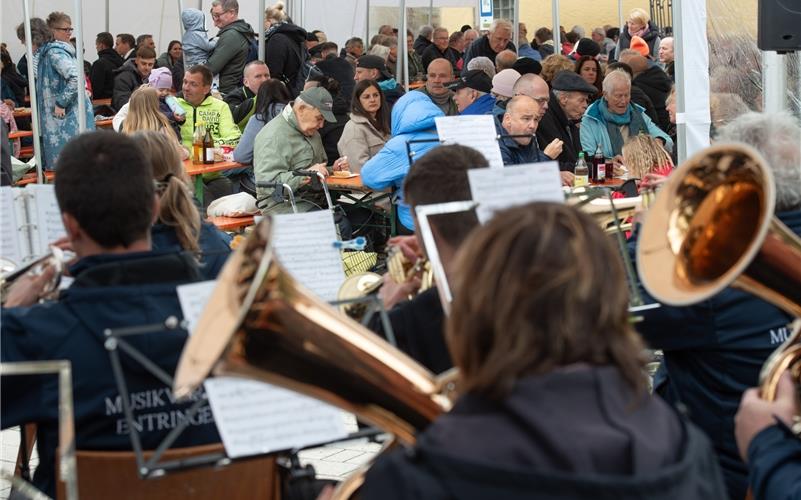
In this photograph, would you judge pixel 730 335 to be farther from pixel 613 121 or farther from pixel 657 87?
pixel 657 87

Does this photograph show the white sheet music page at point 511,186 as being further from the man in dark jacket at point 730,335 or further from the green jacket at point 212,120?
the green jacket at point 212,120

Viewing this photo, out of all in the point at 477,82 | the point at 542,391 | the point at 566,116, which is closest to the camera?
the point at 542,391

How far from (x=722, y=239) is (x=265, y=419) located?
95 centimetres

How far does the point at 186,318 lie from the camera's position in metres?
2.27

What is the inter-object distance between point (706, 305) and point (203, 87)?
6140mm

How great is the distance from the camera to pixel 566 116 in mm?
8070

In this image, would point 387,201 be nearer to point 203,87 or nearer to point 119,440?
point 203,87

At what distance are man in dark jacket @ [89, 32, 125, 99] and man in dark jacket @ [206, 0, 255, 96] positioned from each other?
2289 millimetres

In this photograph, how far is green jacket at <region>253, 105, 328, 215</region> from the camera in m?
7.07

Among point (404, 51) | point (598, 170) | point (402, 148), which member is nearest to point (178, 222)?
point (402, 148)

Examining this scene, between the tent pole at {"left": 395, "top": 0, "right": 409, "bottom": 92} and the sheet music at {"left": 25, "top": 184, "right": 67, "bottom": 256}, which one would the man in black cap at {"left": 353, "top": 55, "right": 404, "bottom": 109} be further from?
the sheet music at {"left": 25, "top": 184, "right": 67, "bottom": 256}

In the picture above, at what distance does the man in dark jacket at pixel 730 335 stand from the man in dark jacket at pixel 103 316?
1145mm

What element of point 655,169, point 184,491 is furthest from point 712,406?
point 655,169

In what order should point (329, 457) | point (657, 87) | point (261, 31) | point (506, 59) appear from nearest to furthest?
point (329, 457)
point (657, 87)
point (261, 31)
point (506, 59)
